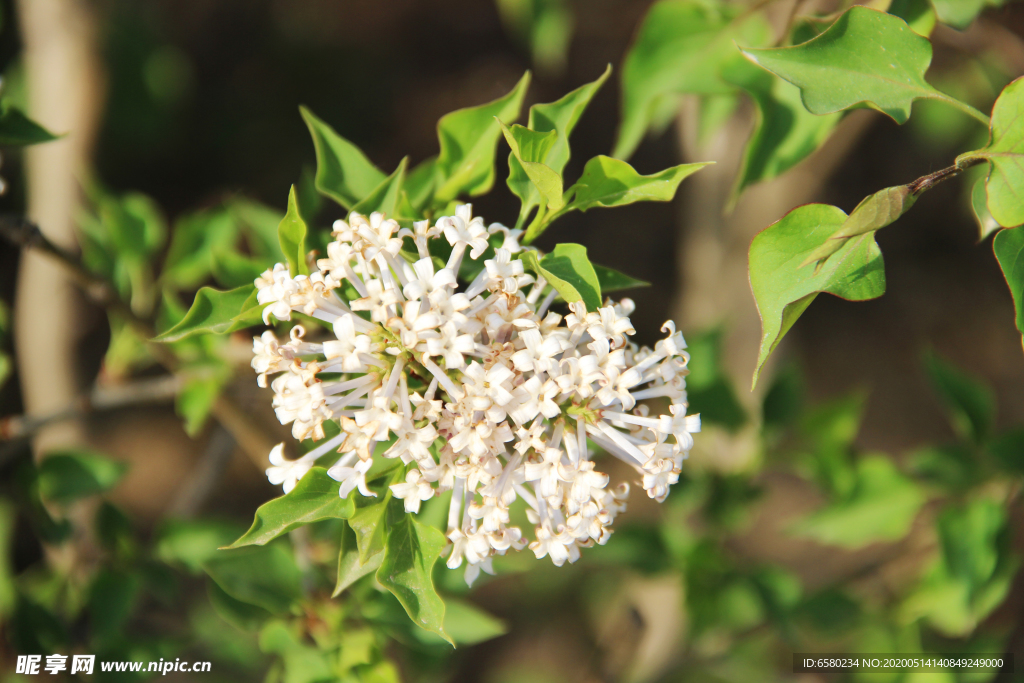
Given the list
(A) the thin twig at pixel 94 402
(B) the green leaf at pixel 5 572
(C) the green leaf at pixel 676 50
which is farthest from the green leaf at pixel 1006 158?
(B) the green leaf at pixel 5 572

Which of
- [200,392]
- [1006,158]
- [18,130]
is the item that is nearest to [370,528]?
[200,392]

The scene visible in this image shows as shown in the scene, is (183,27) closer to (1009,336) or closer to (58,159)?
(58,159)

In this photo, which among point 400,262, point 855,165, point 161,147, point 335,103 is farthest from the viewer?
point 855,165

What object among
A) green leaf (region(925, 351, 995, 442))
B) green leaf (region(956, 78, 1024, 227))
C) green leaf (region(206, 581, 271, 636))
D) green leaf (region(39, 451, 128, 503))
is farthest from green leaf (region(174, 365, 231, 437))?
green leaf (region(925, 351, 995, 442))

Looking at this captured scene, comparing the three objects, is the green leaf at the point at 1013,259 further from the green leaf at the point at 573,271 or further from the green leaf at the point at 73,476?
the green leaf at the point at 73,476

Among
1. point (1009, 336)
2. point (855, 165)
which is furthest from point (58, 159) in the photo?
point (1009, 336)

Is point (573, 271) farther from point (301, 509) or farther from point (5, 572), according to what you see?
point (5, 572)
